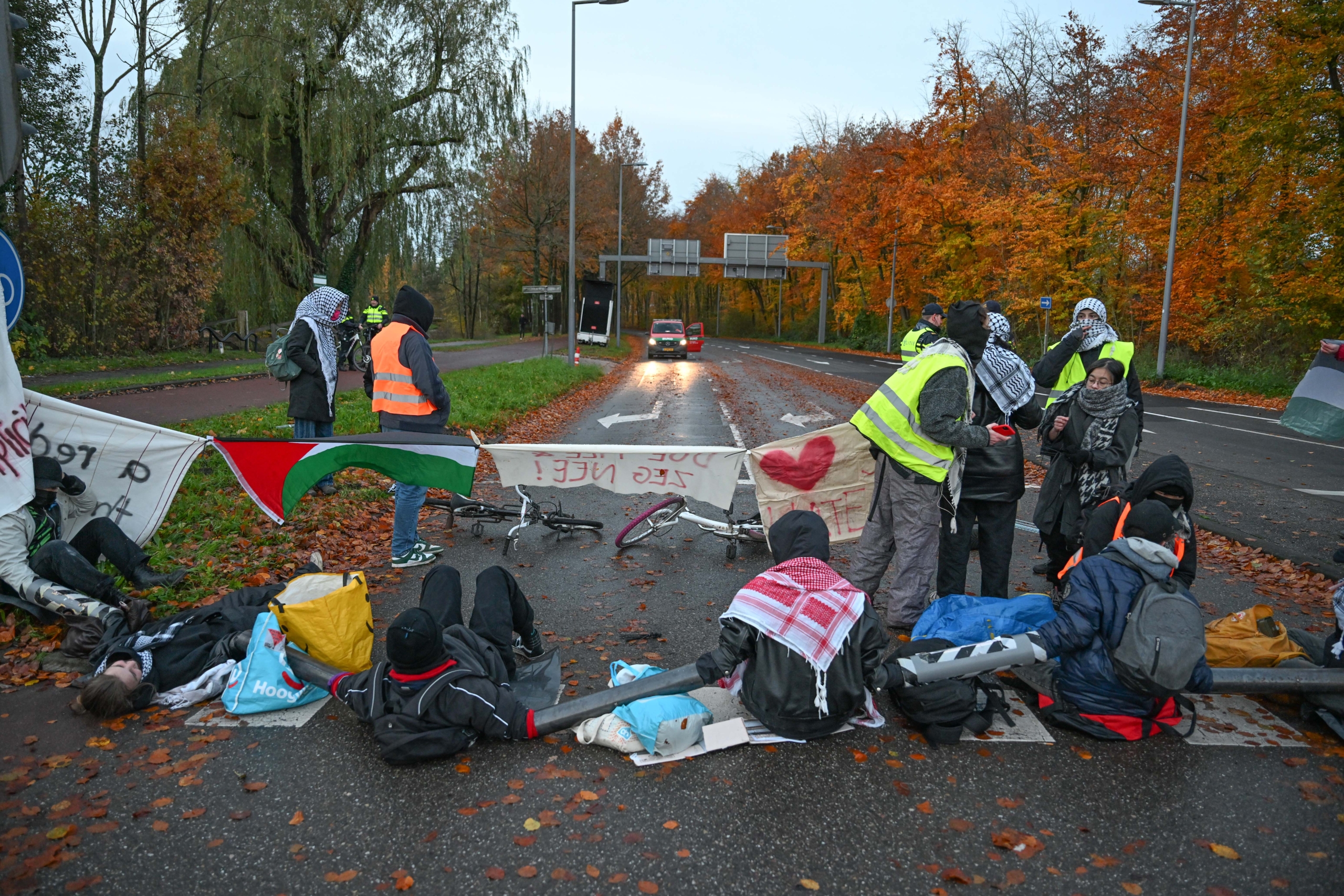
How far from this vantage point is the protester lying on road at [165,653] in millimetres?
4160

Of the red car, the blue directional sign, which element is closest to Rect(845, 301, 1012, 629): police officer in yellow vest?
the blue directional sign

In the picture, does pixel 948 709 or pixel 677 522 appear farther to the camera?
pixel 677 522

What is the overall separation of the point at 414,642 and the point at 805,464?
373 cm

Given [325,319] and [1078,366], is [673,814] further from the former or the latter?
[325,319]

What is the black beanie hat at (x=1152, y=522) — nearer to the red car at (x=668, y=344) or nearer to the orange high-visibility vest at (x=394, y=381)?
the orange high-visibility vest at (x=394, y=381)

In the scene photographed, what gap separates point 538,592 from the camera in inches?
242

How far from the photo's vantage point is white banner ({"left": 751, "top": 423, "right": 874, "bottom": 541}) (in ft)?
21.5

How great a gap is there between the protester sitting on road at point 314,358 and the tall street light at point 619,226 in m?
37.6

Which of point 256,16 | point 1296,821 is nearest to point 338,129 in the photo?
point 256,16

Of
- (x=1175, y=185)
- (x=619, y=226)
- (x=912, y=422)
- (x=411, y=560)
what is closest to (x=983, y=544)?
(x=912, y=422)

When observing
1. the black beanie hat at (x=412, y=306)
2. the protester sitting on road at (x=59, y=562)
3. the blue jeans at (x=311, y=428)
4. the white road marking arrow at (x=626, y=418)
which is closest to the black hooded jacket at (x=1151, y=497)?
the black beanie hat at (x=412, y=306)

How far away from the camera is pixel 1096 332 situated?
5.95 meters

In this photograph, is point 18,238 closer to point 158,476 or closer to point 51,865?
point 158,476

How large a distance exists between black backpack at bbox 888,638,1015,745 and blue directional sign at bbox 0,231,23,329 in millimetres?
5429
